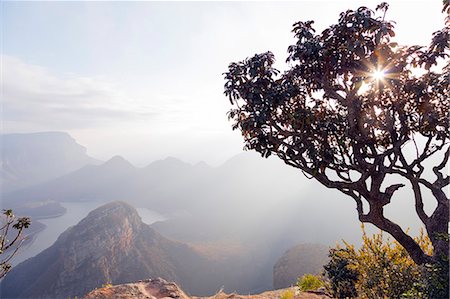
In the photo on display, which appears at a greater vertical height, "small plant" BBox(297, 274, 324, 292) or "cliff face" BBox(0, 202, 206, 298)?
"small plant" BBox(297, 274, 324, 292)

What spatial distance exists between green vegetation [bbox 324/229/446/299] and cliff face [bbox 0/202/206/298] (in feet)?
264

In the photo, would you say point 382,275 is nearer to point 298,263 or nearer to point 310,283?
point 310,283

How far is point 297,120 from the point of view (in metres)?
8.39

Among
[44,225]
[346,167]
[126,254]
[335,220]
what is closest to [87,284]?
[126,254]

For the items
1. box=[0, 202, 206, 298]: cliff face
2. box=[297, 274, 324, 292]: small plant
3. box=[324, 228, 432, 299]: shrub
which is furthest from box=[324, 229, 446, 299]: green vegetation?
box=[0, 202, 206, 298]: cliff face

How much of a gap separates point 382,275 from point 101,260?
302ft

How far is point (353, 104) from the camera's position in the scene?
28.8 feet

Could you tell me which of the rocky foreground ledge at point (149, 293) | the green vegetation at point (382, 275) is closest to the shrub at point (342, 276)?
the green vegetation at point (382, 275)

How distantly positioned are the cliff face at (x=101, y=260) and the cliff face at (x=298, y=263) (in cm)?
3882

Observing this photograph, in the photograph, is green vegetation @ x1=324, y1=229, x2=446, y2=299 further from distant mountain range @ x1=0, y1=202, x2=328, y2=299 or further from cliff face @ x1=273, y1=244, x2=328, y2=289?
distant mountain range @ x1=0, y1=202, x2=328, y2=299

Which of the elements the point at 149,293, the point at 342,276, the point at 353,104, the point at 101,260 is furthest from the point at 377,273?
the point at 101,260

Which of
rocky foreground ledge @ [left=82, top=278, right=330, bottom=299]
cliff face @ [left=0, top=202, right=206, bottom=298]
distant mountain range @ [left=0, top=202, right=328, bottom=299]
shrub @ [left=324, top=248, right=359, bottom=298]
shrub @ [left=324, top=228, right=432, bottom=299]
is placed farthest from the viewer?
distant mountain range @ [left=0, top=202, right=328, bottom=299]

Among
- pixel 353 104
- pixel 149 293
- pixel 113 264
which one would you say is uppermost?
pixel 353 104

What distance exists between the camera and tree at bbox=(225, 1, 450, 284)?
7742mm
